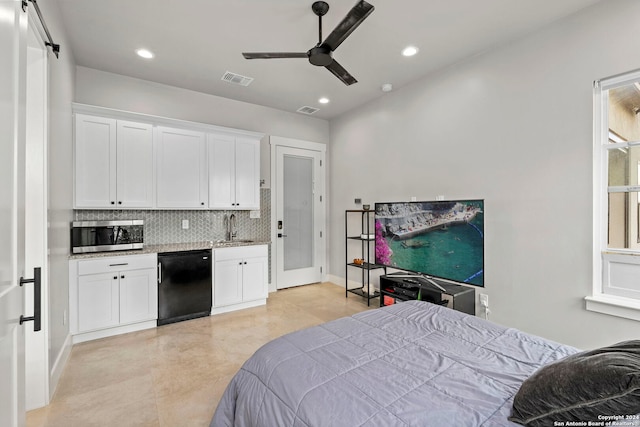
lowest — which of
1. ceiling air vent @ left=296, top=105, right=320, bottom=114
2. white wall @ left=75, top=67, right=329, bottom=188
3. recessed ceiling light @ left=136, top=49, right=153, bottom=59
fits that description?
white wall @ left=75, top=67, right=329, bottom=188

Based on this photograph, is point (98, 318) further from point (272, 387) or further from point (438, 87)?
point (438, 87)

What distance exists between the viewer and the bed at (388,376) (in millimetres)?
1045

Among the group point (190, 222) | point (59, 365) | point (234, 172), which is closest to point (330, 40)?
point (234, 172)

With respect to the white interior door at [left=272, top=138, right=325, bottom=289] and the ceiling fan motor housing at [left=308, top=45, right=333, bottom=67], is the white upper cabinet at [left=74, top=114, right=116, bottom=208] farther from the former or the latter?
the ceiling fan motor housing at [left=308, top=45, right=333, bottom=67]

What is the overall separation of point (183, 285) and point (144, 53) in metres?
2.66

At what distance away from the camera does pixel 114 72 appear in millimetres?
3602

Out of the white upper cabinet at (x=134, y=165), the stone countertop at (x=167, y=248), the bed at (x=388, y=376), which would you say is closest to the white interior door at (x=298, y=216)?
the stone countertop at (x=167, y=248)

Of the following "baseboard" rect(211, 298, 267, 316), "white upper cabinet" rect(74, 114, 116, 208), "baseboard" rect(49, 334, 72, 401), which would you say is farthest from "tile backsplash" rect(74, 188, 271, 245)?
"baseboard" rect(49, 334, 72, 401)

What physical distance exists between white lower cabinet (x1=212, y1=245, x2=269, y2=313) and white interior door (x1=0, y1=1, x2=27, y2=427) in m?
2.45

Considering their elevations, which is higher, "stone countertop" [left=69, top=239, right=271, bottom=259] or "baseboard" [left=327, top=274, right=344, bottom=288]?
"stone countertop" [left=69, top=239, right=271, bottom=259]

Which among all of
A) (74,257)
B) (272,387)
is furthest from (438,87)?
(74,257)

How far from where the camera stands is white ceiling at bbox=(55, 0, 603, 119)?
2.46 m

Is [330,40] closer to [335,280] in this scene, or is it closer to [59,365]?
[59,365]

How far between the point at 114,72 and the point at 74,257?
2296 millimetres
